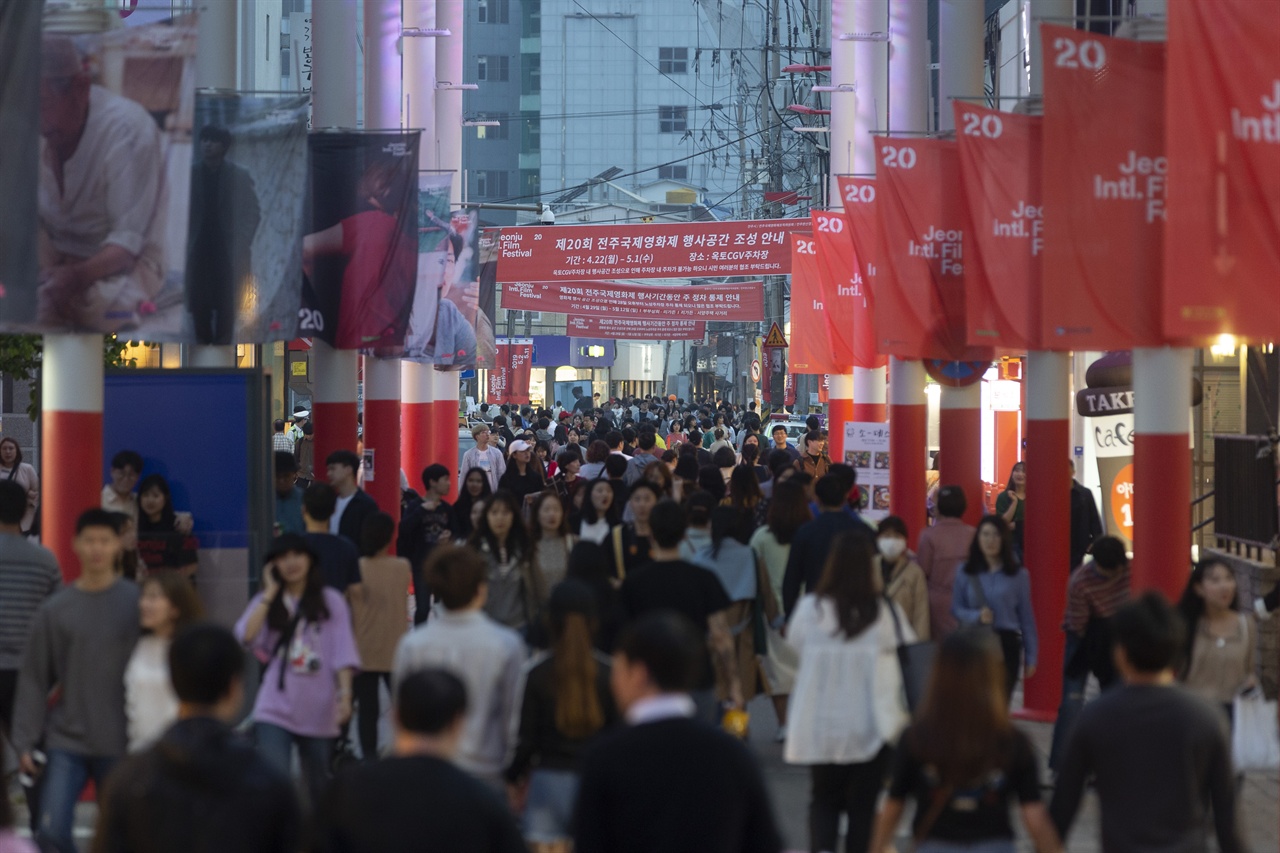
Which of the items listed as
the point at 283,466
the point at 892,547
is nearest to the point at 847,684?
the point at 892,547

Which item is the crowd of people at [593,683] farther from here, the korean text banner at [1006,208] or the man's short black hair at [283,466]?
the korean text banner at [1006,208]

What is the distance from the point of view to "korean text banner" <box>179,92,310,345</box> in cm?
1278

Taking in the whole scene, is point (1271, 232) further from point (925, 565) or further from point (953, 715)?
point (953, 715)

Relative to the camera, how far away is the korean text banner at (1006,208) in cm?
1273

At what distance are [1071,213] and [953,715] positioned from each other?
5.75 meters

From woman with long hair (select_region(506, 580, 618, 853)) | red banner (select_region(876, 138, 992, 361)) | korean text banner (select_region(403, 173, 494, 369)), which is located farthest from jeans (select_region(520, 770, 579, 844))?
korean text banner (select_region(403, 173, 494, 369))

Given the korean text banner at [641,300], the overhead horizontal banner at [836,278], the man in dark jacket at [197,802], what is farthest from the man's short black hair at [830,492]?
the korean text banner at [641,300]

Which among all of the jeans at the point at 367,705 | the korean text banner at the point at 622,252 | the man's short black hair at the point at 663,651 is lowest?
the jeans at the point at 367,705

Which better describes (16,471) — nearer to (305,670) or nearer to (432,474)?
(432,474)

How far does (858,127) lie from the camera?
24.3m

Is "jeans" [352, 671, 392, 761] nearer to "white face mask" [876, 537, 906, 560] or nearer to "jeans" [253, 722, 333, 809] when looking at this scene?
"jeans" [253, 722, 333, 809]

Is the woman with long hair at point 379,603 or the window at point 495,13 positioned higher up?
the window at point 495,13

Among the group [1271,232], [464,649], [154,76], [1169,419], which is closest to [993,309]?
[1169,419]

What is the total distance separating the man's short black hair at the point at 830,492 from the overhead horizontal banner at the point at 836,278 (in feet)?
41.3
